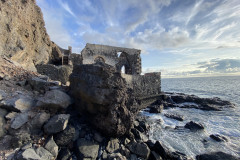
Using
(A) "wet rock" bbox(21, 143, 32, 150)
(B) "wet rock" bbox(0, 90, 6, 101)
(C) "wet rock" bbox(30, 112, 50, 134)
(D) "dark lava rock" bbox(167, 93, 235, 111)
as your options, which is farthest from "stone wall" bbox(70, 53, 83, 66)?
(D) "dark lava rock" bbox(167, 93, 235, 111)

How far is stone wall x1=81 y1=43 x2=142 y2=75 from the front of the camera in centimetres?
1612

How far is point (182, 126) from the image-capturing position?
11.0 meters

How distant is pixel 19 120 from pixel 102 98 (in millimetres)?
3321

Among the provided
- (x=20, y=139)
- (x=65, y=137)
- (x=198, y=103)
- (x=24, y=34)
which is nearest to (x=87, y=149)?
(x=65, y=137)

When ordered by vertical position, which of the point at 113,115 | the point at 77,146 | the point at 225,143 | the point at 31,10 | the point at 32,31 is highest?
the point at 31,10

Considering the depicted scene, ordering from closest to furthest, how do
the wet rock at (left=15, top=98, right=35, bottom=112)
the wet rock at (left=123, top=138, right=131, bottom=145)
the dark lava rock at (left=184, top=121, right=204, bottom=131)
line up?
the wet rock at (left=15, top=98, right=35, bottom=112), the wet rock at (left=123, top=138, right=131, bottom=145), the dark lava rock at (left=184, top=121, right=204, bottom=131)

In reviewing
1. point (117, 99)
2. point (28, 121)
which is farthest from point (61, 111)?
point (117, 99)

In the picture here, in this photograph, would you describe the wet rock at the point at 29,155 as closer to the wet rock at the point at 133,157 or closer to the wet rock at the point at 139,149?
the wet rock at the point at 133,157

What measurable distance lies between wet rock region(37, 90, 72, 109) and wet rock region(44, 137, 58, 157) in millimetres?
1559

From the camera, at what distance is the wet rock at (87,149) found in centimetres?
464

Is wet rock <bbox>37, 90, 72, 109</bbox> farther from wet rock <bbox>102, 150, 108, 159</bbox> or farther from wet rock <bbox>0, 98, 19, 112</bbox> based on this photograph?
wet rock <bbox>102, 150, 108, 159</bbox>

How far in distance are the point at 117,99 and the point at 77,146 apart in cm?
268

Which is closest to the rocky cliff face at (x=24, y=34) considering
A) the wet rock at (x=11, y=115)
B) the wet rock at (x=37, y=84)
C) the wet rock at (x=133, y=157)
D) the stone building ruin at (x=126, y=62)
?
the stone building ruin at (x=126, y=62)

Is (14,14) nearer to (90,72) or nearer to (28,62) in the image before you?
(28,62)
